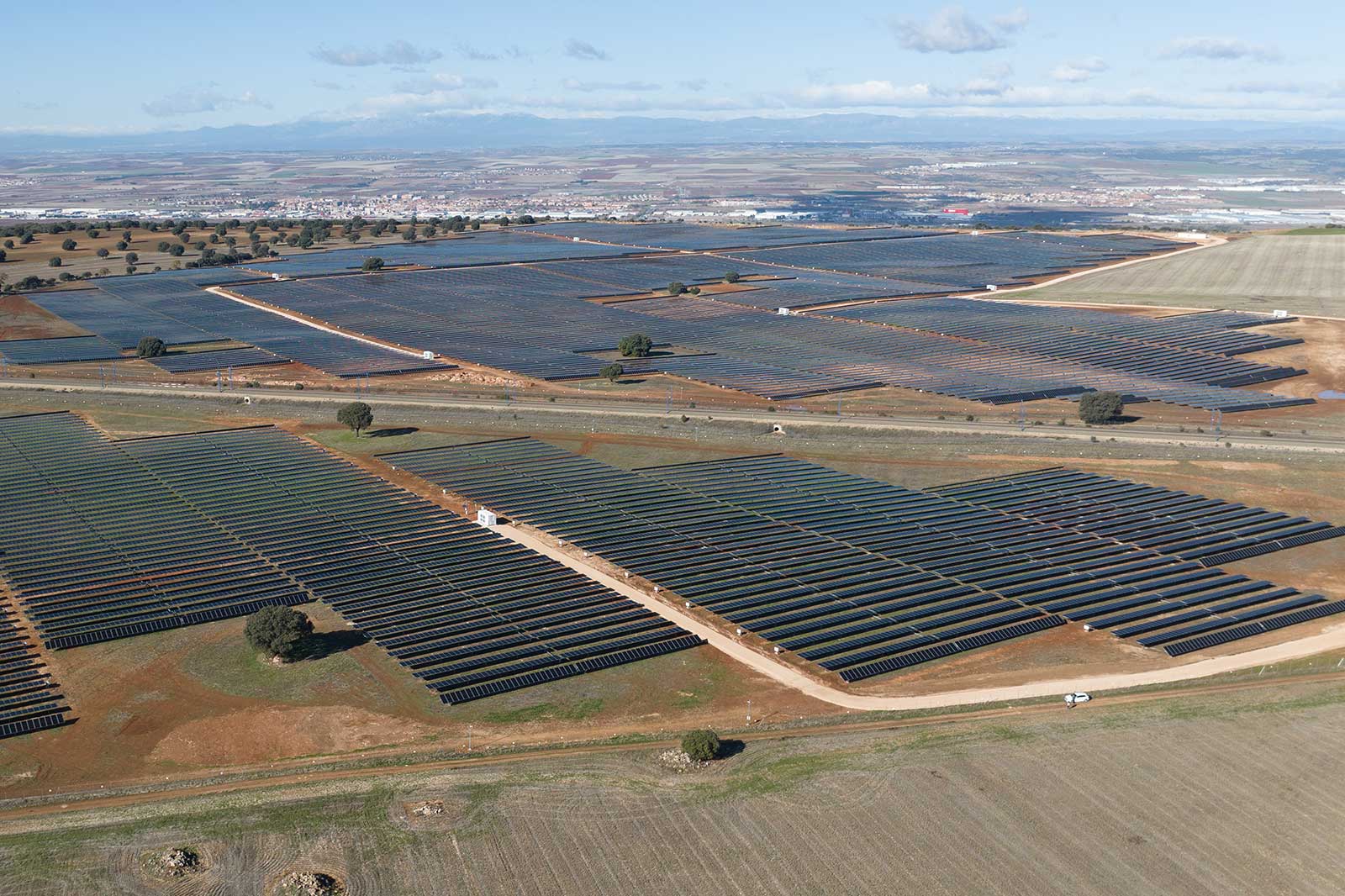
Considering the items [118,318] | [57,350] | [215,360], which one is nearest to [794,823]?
[215,360]

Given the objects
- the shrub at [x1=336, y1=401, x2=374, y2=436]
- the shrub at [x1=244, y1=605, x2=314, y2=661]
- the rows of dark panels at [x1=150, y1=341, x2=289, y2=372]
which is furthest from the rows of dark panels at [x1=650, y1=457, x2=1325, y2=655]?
the rows of dark panels at [x1=150, y1=341, x2=289, y2=372]

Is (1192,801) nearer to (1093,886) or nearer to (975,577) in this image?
(1093,886)

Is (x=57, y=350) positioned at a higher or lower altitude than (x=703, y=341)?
lower

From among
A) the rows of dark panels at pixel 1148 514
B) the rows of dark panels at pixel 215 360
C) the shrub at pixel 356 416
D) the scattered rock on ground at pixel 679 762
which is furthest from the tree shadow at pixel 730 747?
the rows of dark panels at pixel 215 360

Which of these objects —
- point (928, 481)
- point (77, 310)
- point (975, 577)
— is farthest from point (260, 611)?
point (77, 310)

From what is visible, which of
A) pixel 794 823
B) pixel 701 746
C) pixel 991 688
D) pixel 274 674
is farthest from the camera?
pixel 274 674

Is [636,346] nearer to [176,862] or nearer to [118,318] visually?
[118,318]

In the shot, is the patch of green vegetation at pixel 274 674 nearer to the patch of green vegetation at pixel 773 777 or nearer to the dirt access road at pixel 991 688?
the dirt access road at pixel 991 688

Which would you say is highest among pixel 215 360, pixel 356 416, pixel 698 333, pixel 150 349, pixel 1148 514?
pixel 698 333
